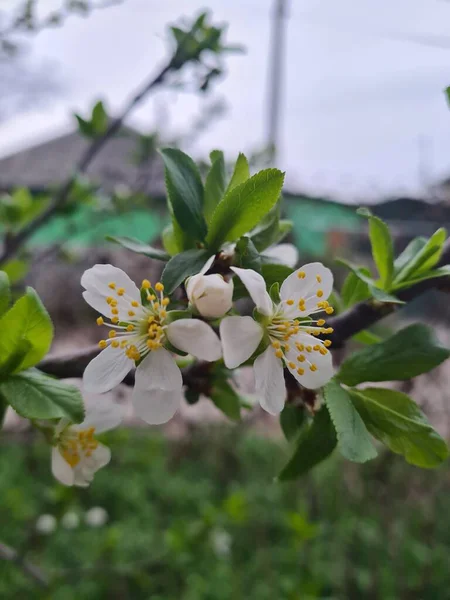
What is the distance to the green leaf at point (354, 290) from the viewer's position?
518 mm

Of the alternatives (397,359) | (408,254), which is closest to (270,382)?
(397,359)

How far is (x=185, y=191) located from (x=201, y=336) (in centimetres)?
15

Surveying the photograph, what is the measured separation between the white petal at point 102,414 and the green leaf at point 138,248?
0.13 m

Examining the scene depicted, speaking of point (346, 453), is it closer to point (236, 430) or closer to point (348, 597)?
point (348, 597)

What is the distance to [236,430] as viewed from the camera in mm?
3146

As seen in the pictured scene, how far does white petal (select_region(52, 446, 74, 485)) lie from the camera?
461 millimetres

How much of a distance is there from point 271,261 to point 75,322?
471 centimetres

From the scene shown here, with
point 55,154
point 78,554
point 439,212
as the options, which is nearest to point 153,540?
point 78,554

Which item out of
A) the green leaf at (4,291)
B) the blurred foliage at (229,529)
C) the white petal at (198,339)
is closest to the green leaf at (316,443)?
the white petal at (198,339)

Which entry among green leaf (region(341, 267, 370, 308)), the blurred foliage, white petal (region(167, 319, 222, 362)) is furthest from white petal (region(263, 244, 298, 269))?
the blurred foliage

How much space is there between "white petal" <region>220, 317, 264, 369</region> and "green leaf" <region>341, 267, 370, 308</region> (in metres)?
0.18

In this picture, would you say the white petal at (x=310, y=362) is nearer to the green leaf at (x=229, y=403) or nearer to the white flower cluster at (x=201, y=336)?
the white flower cluster at (x=201, y=336)

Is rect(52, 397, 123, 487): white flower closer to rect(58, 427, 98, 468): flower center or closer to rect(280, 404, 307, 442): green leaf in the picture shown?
rect(58, 427, 98, 468): flower center

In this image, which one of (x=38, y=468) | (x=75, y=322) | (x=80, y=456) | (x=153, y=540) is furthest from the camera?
(x=75, y=322)
